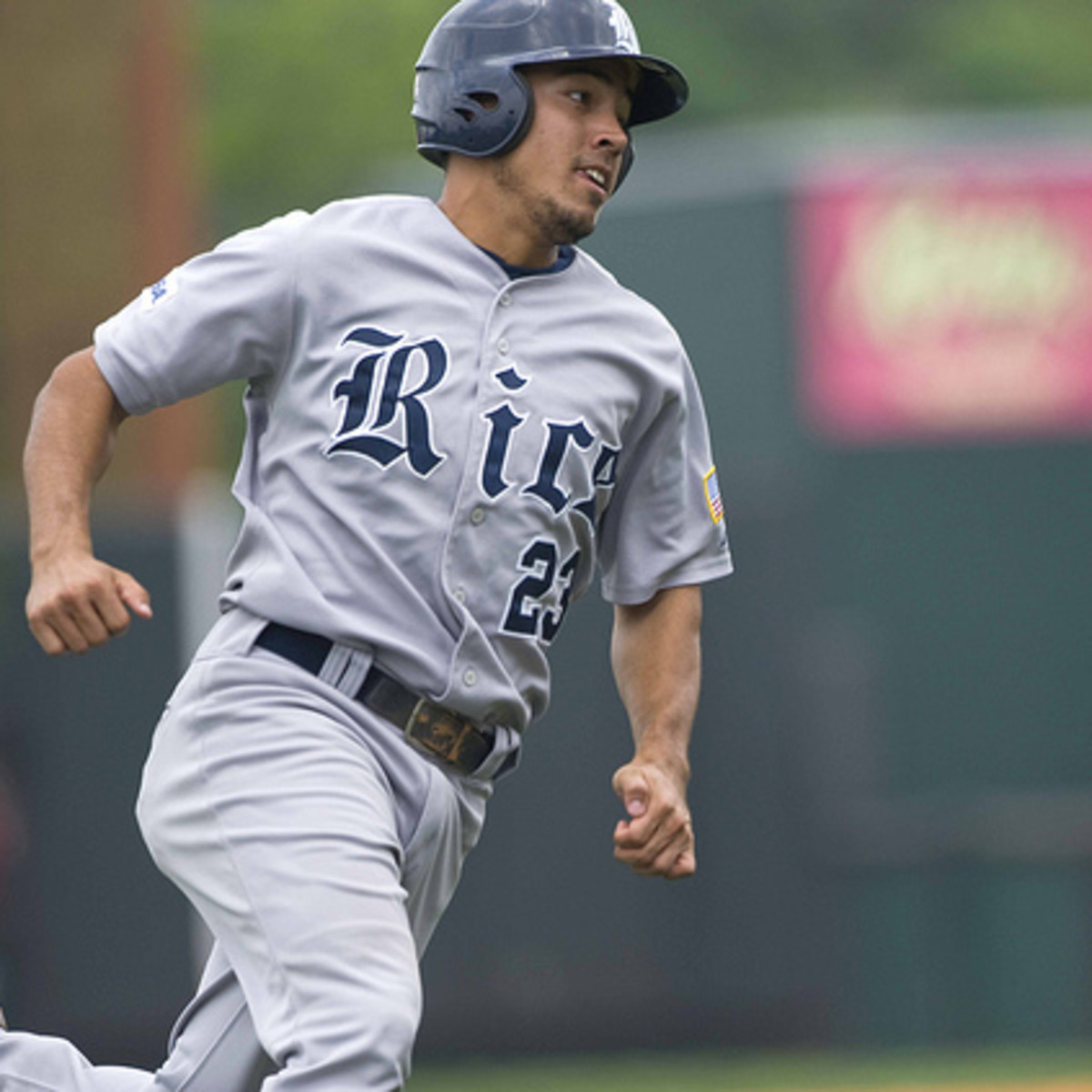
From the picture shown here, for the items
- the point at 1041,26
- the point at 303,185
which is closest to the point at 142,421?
the point at 303,185

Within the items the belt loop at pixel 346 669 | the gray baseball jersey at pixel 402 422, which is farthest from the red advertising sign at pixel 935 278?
the belt loop at pixel 346 669

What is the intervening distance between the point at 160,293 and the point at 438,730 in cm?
82

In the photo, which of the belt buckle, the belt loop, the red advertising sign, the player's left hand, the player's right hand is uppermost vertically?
the player's right hand

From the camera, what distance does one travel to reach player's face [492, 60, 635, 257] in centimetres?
426

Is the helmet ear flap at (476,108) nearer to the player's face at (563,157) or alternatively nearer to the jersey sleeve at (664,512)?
the player's face at (563,157)

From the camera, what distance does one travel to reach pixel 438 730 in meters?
4.10

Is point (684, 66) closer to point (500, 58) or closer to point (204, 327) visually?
point (500, 58)

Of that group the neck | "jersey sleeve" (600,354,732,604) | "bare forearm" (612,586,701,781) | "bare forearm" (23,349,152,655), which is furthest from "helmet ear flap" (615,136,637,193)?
"bare forearm" (23,349,152,655)

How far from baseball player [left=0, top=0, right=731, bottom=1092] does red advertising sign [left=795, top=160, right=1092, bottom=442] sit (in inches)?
453

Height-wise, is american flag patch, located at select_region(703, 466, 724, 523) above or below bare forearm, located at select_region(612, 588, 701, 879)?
above

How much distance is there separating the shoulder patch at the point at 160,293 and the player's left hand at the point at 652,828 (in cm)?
103

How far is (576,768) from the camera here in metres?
13.2

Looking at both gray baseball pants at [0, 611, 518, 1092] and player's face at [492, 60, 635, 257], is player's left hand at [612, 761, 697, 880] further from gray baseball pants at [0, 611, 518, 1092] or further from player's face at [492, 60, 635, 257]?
player's face at [492, 60, 635, 257]

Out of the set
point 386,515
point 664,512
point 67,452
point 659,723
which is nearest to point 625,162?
point 664,512
